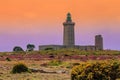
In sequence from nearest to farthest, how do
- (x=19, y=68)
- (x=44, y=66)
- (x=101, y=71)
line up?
(x=101, y=71) < (x=19, y=68) < (x=44, y=66)

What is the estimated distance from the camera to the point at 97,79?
81.0 ft

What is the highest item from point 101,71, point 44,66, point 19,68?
point 44,66

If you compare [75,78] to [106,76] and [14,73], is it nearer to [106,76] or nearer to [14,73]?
[106,76]

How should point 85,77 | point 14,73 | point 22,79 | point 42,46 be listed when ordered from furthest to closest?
point 42,46
point 14,73
point 22,79
point 85,77

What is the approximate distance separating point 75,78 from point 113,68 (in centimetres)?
209

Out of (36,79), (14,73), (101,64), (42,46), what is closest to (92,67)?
(101,64)

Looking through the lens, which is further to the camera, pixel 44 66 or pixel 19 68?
pixel 44 66

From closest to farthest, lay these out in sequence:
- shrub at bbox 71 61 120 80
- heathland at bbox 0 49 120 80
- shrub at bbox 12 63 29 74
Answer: shrub at bbox 71 61 120 80
heathland at bbox 0 49 120 80
shrub at bbox 12 63 29 74

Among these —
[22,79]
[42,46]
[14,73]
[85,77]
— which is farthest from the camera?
[42,46]

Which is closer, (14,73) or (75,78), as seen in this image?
(75,78)

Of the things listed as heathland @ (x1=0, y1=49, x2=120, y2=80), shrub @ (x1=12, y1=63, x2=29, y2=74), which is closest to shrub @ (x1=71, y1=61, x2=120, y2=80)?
heathland @ (x1=0, y1=49, x2=120, y2=80)

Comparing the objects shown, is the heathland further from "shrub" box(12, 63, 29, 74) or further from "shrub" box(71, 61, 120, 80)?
"shrub" box(71, 61, 120, 80)

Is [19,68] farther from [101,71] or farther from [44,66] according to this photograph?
[101,71]

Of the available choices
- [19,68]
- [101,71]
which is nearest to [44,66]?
[19,68]
